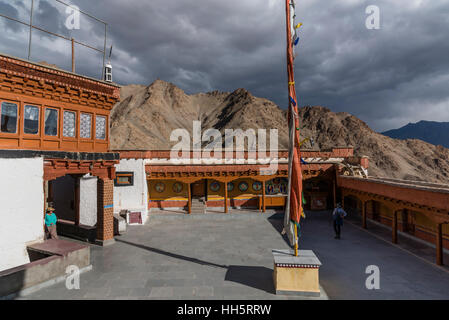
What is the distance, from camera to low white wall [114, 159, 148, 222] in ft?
58.2

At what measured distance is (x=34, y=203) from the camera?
920 cm

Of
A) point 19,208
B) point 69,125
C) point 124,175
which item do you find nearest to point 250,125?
point 124,175

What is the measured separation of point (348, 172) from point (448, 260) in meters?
9.20

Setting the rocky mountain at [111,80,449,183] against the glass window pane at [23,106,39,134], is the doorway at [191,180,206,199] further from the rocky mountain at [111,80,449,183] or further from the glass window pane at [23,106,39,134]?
the rocky mountain at [111,80,449,183]

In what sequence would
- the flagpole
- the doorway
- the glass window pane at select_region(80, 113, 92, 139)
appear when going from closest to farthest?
the flagpole
the glass window pane at select_region(80, 113, 92, 139)
the doorway

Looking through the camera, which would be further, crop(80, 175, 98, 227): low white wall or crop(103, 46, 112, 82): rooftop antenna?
crop(80, 175, 98, 227): low white wall

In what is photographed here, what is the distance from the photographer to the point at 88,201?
46.8 feet

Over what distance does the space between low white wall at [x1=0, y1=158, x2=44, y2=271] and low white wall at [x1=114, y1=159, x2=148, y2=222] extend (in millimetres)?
8279

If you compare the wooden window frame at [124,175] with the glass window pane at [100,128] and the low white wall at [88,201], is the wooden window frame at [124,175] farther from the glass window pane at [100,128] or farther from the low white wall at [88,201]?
the glass window pane at [100,128]

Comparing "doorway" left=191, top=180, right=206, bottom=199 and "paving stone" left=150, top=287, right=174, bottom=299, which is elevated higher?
"doorway" left=191, top=180, right=206, bottom=199

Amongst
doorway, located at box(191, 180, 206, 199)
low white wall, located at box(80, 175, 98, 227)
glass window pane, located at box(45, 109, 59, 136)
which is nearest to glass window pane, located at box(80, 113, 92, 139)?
glass window pane, located at box(45, 109, 59, 136)

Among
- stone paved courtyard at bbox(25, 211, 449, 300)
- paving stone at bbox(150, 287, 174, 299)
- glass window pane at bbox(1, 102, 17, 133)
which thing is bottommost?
stone paved courtyard at bbox(25, 211, 449, 300)

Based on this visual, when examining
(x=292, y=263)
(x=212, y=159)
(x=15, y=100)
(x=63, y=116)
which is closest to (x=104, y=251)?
(x=63, y=116)

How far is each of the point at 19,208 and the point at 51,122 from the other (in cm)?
362
